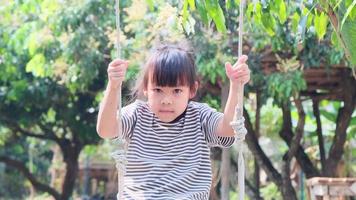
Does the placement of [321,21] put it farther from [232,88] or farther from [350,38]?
[232,88]

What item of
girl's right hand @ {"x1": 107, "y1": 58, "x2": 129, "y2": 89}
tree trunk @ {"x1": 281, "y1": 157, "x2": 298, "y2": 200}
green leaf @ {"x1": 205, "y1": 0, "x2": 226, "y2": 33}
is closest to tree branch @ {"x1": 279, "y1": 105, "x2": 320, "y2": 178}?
tree trunk @ {"x1": 281, "y1": 157, "x2": 298, "y2": 200}

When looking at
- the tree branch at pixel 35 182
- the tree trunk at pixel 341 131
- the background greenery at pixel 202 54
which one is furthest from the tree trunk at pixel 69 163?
the tree trunk at pixel 341 131

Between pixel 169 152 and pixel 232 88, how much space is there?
33 cm

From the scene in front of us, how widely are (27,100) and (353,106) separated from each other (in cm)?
462

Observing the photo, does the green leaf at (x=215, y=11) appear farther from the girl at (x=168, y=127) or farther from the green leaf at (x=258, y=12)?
the girl at (x=168, y=127)

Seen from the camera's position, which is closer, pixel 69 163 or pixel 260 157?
pixel 260 157

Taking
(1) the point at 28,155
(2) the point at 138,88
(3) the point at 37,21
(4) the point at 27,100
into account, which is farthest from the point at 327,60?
(1) the point at 28,155

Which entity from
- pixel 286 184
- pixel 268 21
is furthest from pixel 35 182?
pixel 268 21

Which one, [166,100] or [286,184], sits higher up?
[166,100]

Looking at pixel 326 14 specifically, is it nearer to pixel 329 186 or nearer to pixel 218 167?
pixel 329 186

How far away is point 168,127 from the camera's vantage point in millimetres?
2996

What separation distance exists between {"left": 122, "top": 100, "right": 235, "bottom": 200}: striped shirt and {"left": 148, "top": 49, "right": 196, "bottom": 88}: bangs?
164 mm

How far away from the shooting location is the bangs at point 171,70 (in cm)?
288

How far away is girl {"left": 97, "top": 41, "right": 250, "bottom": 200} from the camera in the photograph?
2854 millimetres
